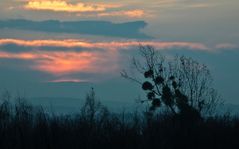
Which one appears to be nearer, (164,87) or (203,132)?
(203,132)

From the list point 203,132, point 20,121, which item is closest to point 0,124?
point 20,121

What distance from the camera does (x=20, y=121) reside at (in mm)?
15922

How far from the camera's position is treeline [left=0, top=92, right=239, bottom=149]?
51.8 feet

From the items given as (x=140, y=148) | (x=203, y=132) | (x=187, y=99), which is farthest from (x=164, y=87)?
(x=140, y=148)

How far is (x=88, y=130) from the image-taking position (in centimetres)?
1634

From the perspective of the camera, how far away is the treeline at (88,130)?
15.8 m

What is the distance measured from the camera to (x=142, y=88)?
43031 mm

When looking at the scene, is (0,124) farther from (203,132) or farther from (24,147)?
(203,132)

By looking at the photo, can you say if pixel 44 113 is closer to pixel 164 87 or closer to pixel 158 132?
pixel 158 132

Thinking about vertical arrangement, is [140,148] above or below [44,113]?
below

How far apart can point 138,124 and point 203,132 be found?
2892 millimetres

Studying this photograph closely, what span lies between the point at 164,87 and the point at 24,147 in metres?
26.4

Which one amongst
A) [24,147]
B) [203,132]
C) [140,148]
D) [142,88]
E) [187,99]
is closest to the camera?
[24,147]

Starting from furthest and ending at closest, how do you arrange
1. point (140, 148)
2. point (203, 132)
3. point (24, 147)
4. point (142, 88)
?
point (142, 88), point (203, 132), point (140, 148), point (24, 147)
